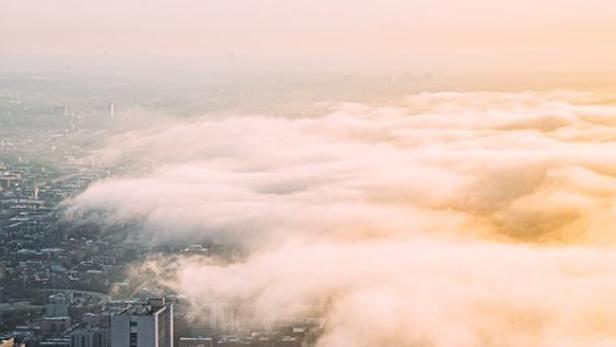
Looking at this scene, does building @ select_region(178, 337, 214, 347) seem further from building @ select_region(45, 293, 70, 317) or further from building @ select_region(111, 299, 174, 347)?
building @ select_region(45, 293, 70, 317)

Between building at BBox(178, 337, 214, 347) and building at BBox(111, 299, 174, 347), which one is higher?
building at BBox(111, 299, 174, 347)

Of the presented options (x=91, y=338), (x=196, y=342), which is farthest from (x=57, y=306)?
(x=196, y=342)

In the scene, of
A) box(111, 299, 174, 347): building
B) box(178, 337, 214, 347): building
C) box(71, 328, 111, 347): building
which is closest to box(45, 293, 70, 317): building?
box(71, 328, 111, 347): building

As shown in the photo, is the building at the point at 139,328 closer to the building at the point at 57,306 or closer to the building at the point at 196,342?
the building at the point at 196,342

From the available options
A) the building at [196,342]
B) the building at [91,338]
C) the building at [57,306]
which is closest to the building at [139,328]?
the building at [196,342]

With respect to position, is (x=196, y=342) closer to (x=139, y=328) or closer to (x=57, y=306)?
(x=139, y=328)

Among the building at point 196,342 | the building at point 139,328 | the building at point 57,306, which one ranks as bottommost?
the building at point 196,342

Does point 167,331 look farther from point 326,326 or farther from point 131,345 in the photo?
point 326,326
